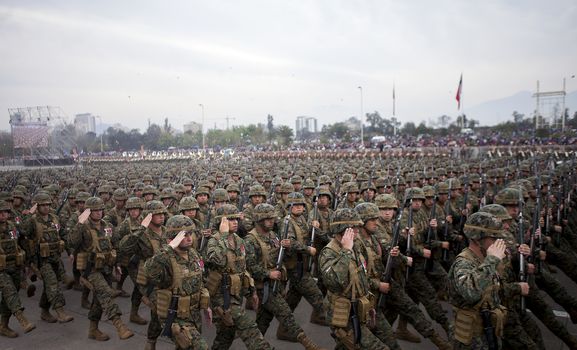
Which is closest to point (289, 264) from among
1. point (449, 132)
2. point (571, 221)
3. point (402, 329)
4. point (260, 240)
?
point (260, 240)

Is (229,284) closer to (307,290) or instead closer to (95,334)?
(307,290)

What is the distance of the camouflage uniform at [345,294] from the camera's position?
4.44m

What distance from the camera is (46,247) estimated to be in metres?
7.71

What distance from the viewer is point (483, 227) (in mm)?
4129

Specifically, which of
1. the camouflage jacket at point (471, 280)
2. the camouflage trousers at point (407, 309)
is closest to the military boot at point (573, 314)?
the camouflage trousers at point (407, 309)

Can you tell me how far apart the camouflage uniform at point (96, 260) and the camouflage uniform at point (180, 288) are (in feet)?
7.78

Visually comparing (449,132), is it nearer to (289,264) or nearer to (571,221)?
Result: (571,221)

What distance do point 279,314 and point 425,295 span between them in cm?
230

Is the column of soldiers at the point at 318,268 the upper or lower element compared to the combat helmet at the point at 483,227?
lower

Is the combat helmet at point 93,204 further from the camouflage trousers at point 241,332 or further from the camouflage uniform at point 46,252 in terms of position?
the camouflage trousers at point 241,332

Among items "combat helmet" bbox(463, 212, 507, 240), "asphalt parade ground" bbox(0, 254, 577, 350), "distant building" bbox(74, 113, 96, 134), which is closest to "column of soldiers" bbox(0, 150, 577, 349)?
"combat helmet" bbox(463, 212, 507, 240)

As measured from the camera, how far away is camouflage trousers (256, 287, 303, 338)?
562 centimetres

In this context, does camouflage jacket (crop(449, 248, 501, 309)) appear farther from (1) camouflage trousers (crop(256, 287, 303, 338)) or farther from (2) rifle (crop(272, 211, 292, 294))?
(2) rifle (crop(272, 211, 292, 294))

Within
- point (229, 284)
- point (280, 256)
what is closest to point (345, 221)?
point (280, 256)
